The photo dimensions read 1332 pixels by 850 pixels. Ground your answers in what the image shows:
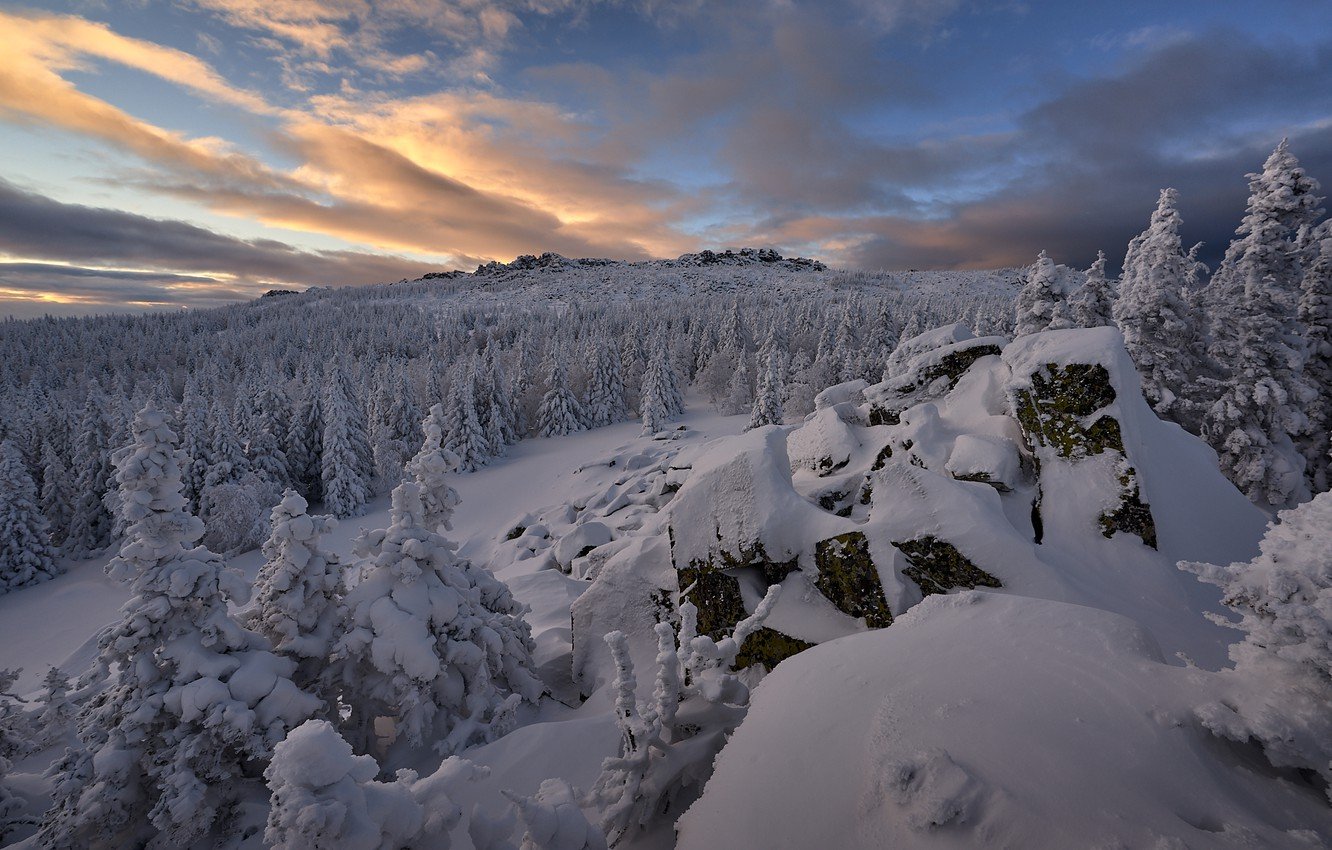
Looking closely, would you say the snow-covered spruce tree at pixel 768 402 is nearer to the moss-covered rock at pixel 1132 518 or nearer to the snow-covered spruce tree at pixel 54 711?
the moss-covered rock at pixel 1132 518

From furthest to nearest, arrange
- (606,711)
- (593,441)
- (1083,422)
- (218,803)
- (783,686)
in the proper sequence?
(593,441) → (1083,422) → (606,711) → (218,803) → (783,686)

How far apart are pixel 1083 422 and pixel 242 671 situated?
13683 mm

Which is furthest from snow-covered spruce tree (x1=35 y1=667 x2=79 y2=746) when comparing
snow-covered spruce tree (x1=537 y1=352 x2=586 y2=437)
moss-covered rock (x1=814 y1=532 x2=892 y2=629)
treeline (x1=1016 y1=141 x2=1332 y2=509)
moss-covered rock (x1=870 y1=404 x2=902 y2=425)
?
snow-covered spruce tree (x1=537 y1=352 x2=586 y2=437)

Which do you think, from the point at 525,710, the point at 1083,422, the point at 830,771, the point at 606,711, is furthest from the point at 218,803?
the point at 1083,422

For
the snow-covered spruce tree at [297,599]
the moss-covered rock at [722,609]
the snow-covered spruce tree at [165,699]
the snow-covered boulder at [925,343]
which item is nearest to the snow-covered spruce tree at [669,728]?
the moss-covered rock at [722,609]

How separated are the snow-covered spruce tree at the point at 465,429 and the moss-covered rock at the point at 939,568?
4239 centimetres

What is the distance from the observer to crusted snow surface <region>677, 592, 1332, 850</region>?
3.02 meters

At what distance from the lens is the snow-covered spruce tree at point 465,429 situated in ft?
148

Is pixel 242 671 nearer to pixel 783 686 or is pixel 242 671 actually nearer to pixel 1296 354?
pixel 783 686

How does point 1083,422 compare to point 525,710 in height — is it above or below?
above

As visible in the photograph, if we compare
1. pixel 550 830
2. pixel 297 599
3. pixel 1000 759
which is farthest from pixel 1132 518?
pixel 297 599

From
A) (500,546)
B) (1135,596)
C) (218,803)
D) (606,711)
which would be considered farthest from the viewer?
(500,546)

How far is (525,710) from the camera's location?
925cm

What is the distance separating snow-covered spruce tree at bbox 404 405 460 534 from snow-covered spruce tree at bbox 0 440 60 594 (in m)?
40.2
